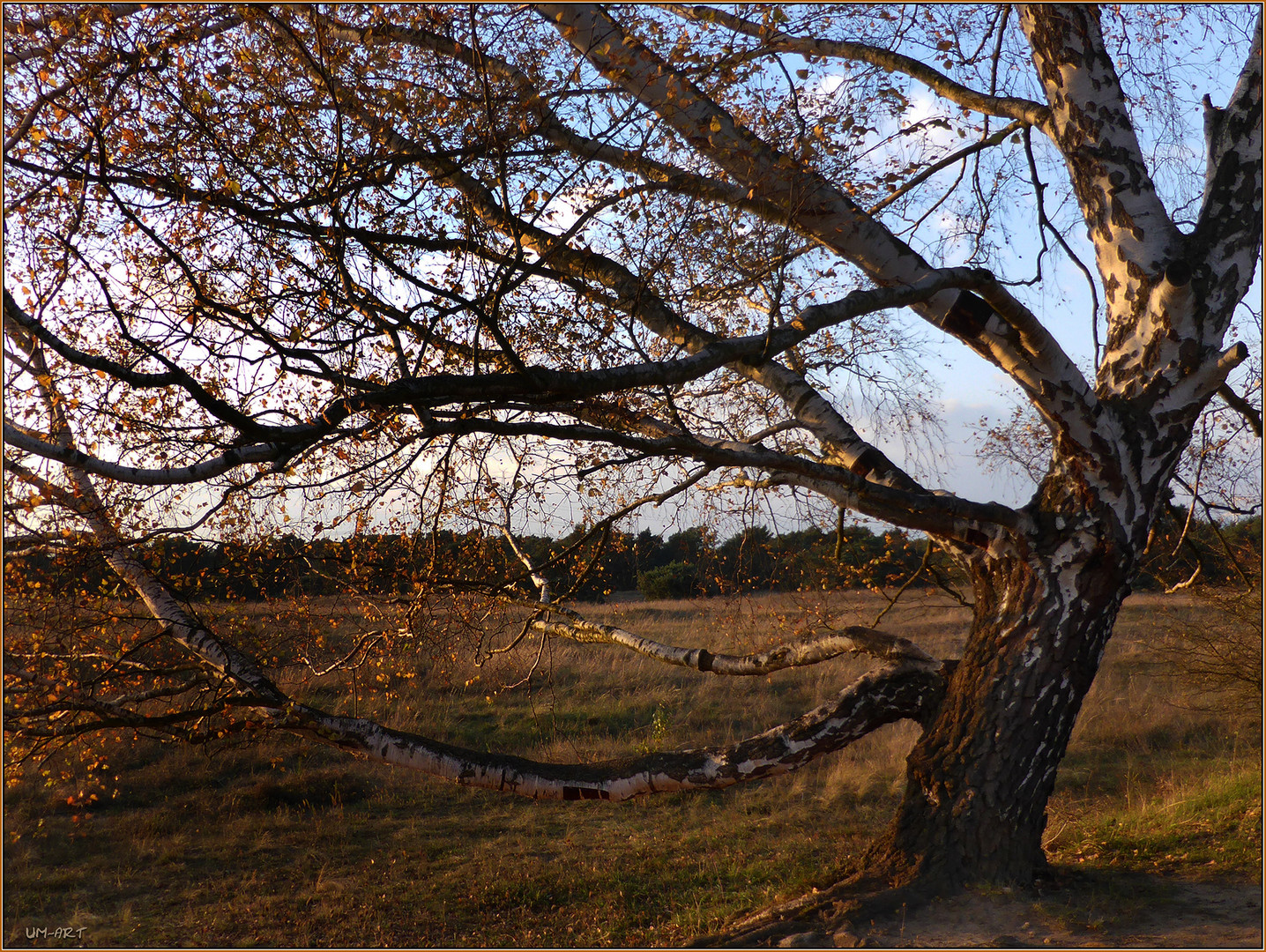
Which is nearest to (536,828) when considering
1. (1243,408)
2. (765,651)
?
(765,651)

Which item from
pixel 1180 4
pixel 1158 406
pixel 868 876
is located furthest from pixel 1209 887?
pixel 1180 4

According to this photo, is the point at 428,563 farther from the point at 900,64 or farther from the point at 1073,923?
the point at 900,64

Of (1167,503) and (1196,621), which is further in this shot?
(1196,621)

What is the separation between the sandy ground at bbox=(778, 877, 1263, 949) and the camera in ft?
13.9

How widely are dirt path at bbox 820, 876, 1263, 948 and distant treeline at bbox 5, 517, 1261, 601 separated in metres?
2.24

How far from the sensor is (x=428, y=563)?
18.1 feet

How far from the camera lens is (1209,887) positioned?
195 inches

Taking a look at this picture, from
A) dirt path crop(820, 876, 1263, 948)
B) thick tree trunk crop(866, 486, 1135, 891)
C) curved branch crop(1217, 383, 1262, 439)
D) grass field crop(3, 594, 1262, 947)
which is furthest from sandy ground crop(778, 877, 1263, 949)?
curved branch crop(1217, 383, 1262, 439)

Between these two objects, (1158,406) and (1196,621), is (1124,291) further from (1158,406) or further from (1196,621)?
(1196,621)

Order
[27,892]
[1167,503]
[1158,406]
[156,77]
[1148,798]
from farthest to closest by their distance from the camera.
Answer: [1148,798], [27,892], [1167,503], [1158,406], [156,77]

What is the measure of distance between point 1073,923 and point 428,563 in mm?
4388

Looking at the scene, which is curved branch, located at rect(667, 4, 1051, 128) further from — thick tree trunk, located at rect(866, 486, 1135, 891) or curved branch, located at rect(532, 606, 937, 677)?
curved branch, located at rect(532, 606, 937, 677)

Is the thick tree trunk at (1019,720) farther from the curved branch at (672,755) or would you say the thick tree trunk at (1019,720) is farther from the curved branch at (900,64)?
the curved branch at (900,64)

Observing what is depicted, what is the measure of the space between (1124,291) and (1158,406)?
2.61ft
